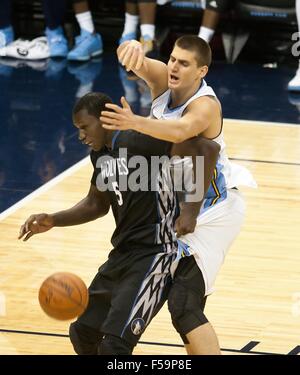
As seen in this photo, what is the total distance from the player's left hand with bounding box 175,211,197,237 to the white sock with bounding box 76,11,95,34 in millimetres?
8752

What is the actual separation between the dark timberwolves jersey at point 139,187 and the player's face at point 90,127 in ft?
0.28

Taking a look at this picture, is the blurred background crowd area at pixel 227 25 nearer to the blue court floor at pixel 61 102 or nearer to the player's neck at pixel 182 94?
the blue court floor at pixel 61 102

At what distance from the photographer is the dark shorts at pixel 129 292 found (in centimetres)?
493

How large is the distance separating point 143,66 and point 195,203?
0.81 m

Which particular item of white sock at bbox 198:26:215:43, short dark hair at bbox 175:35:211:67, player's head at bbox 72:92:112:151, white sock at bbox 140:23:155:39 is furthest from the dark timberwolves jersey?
white sock at bbox 140:23:155:39

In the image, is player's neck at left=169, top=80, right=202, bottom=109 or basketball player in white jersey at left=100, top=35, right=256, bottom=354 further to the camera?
player's neck at left=169, top=80, right=202, bottom=109

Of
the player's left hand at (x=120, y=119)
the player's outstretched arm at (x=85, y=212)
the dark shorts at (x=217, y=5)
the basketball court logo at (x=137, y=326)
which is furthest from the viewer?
the dark shorts at (x=217, y=5)

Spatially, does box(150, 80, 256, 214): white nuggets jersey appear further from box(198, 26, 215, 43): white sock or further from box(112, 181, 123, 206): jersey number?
box(198, 26, 215, 43): white sock

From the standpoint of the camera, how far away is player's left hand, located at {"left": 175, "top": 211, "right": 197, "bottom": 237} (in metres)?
5.01

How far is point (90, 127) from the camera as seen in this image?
4.99 metres

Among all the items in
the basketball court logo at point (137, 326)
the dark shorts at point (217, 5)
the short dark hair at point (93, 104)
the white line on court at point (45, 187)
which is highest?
the short dark hair at point (93, 104)

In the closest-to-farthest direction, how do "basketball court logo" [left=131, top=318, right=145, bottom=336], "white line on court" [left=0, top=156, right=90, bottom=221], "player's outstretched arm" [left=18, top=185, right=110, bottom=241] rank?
"basketball court logo" [left=131, top=318, right=145, bottom=336] → "player's outstretched arm" [left=18, top=185, right=110, bottom=241] → "white line on court" [left=0, top=156, right=90, bottom=221]

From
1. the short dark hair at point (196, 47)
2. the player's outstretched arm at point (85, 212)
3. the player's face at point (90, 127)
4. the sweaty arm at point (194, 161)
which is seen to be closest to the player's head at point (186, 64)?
the short dark hair at point (196, 47)

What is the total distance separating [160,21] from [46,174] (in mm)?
5266
